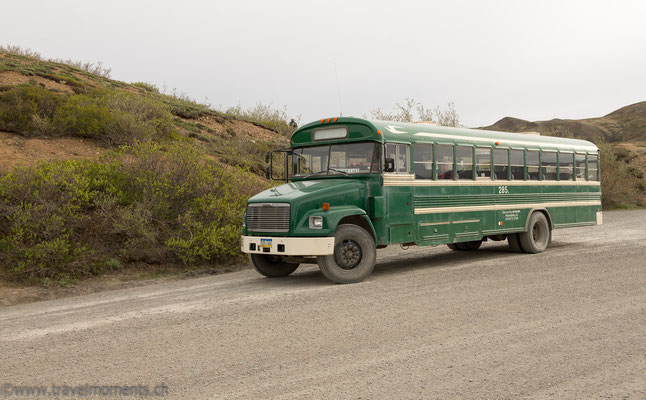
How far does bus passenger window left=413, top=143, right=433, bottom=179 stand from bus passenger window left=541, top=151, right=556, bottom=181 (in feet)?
14.4

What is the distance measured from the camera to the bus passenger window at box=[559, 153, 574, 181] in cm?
1417

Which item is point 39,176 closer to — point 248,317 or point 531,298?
point 248,317

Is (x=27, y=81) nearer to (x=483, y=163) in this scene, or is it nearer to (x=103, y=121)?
(x=103, y=121)

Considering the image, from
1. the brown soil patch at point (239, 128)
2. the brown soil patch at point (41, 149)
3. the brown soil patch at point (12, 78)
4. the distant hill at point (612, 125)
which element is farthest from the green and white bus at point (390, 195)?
the distant hill at point (612, 125)

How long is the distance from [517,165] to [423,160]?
3502 millimetres

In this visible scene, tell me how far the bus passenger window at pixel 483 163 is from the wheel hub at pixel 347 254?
4.06 meters

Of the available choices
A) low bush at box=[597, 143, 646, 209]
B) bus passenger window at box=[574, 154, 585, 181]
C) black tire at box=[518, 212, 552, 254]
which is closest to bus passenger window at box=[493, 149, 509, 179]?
black tire at box=[518, 212, 552, 254]

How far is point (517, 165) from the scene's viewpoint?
1294 centimetres

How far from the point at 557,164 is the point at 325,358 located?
36.5 ft

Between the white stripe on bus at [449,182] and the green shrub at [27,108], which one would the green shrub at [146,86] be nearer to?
the green shrub at [27,108]

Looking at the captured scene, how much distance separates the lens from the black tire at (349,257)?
9039 millimetres

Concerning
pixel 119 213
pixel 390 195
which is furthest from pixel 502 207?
pixel 119 213

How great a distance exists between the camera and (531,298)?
7.55 m

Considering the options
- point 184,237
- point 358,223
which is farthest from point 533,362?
point 184,237
